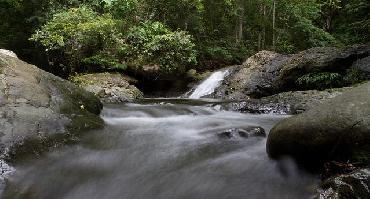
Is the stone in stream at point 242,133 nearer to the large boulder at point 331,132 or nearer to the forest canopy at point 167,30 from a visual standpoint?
the large boulder at point 331,132

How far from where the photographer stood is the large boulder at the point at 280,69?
39.8ft

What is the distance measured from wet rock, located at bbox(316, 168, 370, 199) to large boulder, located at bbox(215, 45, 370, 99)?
8.57m

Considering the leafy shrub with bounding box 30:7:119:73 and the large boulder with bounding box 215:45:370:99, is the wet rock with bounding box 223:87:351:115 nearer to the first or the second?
the large boulder with bounding box 215:45:370:99

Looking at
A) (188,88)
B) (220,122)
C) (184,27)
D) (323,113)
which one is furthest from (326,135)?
(184,27)

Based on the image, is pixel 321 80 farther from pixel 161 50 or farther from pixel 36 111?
pixel 36 111

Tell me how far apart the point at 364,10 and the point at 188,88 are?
6.84 m

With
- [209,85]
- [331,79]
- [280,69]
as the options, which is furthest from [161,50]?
[331,79]

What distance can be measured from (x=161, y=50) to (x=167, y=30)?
3.93 ft

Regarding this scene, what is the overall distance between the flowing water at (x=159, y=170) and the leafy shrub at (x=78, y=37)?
8.79m

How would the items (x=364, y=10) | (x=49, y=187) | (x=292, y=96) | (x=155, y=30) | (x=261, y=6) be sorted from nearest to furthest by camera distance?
(x=49, y=187) → (x=292, y=96) → (x=364, y=10) → (x=155, y=30) → (x=261, y=6)

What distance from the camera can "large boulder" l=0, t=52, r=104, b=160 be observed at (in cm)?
574

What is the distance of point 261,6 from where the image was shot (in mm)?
22422

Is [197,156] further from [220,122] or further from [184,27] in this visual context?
[184,27]

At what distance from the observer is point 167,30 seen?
1622 cm
